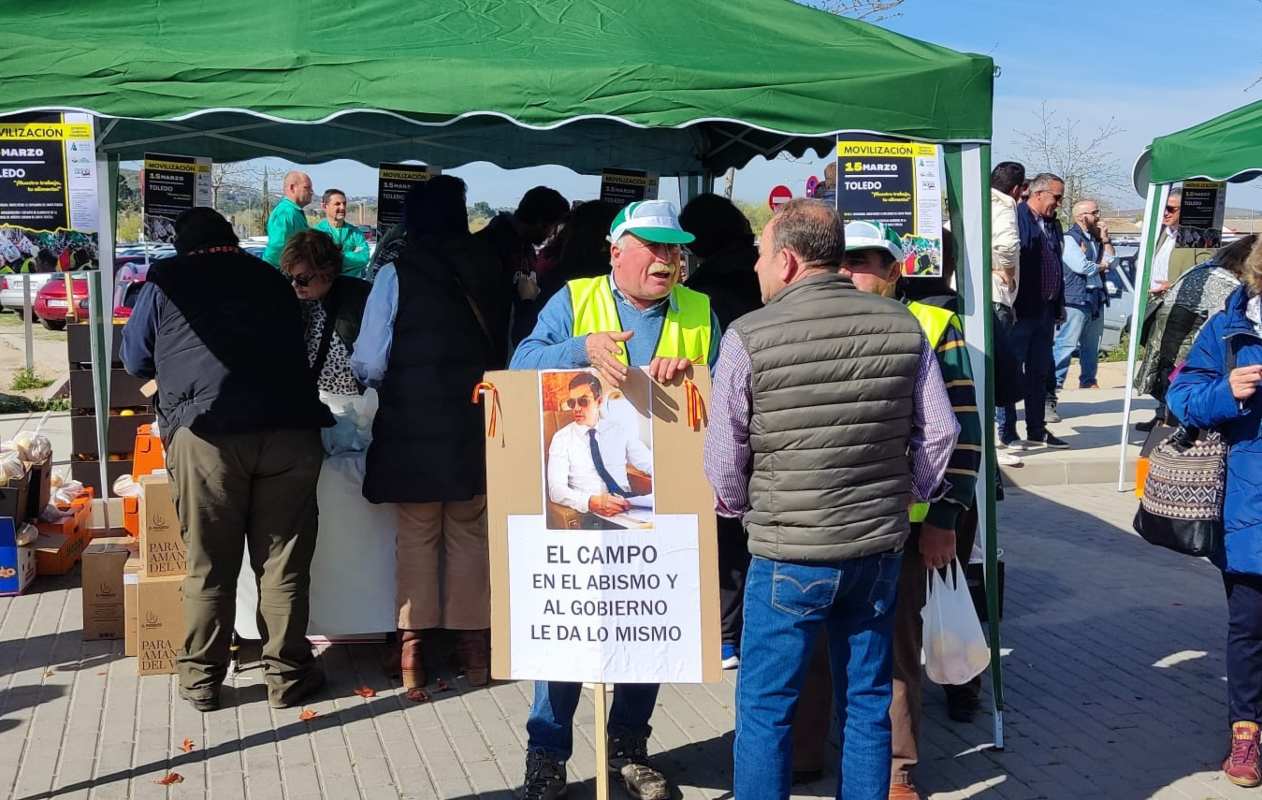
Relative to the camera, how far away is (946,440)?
3314mm

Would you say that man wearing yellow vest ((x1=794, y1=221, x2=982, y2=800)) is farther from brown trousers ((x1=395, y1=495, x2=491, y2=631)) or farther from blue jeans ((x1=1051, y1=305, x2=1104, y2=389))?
blue jeans ((x1=1051, y1=305, x2=1104, y2=389))

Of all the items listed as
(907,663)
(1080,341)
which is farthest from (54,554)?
(1080,341)

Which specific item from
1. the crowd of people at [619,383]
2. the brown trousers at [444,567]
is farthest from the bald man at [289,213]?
the brown trousers at [444,567]

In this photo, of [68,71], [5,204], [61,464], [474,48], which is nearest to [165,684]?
[5,204]

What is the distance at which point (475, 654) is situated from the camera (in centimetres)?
521

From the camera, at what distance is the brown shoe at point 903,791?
4.01 m

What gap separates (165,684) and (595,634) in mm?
2471

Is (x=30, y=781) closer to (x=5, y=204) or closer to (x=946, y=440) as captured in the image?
(x=5, y=204)

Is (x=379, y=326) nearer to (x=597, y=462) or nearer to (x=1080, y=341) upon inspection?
(x=597, y=462)

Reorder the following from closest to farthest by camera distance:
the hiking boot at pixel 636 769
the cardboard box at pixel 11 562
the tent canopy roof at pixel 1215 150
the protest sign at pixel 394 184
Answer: the hiking boot at pixel 636 769 < the cardboard box at pixel 11 562 < the tent canopy roof at pixel 1215 150 < the protest sign at pixel 394 184

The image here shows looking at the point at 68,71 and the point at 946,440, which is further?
the point at 68,71

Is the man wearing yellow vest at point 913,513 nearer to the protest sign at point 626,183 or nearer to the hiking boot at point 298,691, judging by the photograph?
the hiking boot at point 298,691

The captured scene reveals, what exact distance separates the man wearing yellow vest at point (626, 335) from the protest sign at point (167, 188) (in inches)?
140

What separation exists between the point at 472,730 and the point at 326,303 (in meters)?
1.83
